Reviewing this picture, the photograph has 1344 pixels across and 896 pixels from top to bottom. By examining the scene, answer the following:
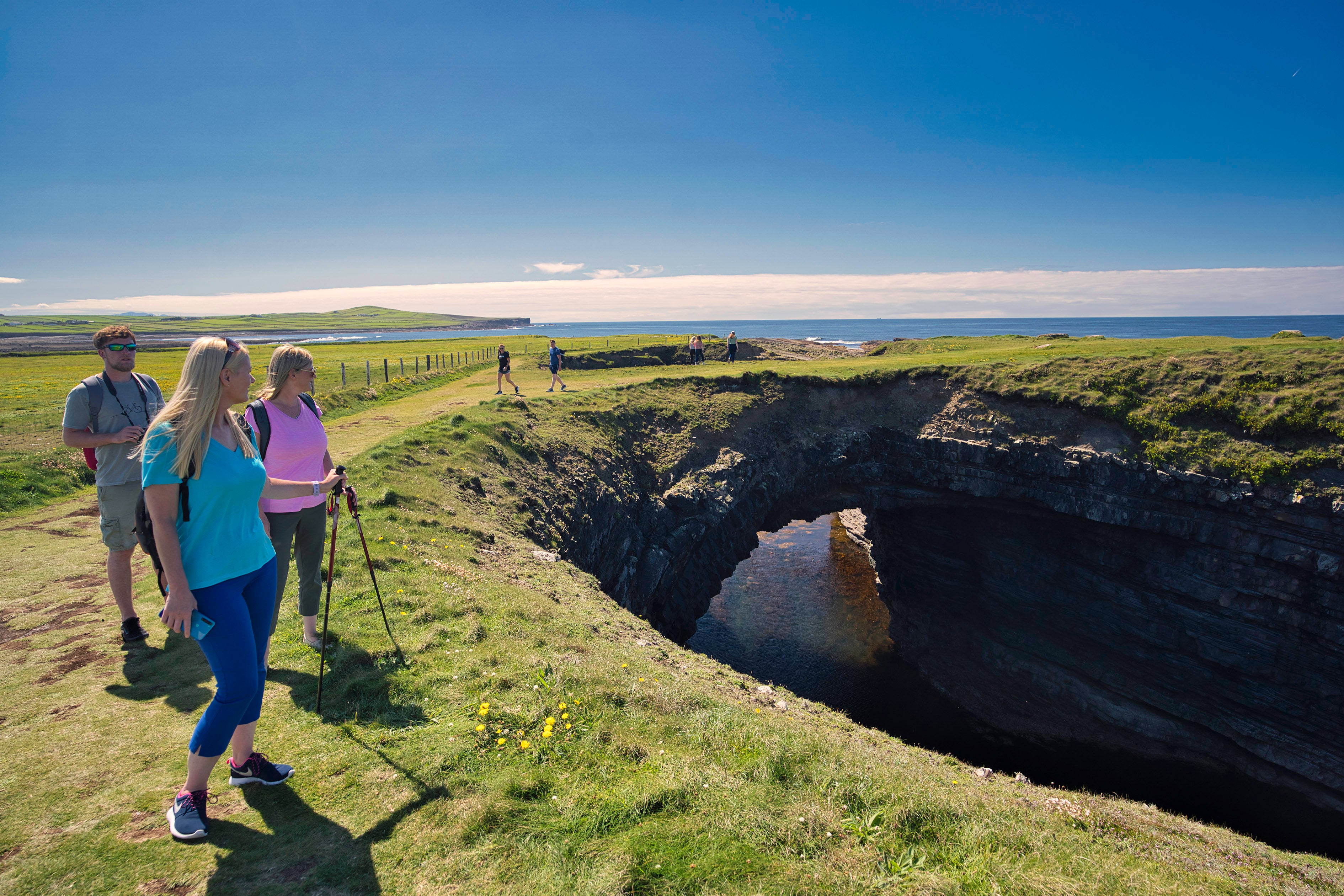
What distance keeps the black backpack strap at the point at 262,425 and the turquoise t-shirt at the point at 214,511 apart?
219 centimetres

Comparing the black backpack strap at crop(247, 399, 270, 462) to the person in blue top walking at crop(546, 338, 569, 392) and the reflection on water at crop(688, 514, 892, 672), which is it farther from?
the reflection on water at crop(688, 514, 892, 672)

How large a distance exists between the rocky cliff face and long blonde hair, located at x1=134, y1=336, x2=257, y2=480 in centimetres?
1412

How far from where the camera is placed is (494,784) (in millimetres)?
5250

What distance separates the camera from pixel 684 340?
73.3 meters

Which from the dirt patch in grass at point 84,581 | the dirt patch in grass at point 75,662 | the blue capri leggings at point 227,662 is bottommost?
the dirt patch in grass at point 75,662

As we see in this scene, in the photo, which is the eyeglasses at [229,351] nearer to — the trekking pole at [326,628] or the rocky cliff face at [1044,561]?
the trekking pole at [326,628]

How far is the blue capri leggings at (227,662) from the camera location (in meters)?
4.27

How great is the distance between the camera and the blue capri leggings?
14.0ft

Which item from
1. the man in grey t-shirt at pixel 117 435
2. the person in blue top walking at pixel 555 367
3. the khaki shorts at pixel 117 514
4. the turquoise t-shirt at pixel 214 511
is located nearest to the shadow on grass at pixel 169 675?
the man in grey t-shirt at pixel 117 435

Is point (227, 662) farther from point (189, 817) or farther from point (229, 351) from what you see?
→ point (229, 351)

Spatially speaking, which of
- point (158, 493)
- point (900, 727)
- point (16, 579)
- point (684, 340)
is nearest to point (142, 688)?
point (158, 493)

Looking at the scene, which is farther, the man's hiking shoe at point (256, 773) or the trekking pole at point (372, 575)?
the trekking pole at point (372, 575)

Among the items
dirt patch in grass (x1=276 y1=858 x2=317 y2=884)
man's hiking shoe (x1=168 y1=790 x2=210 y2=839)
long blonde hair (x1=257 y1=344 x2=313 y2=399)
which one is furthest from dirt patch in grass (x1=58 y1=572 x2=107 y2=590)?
dirt patch in grass (x1=276 y1=858 x2=317 y2=884)

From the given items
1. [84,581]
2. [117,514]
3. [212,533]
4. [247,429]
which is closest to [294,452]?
[247,429]
